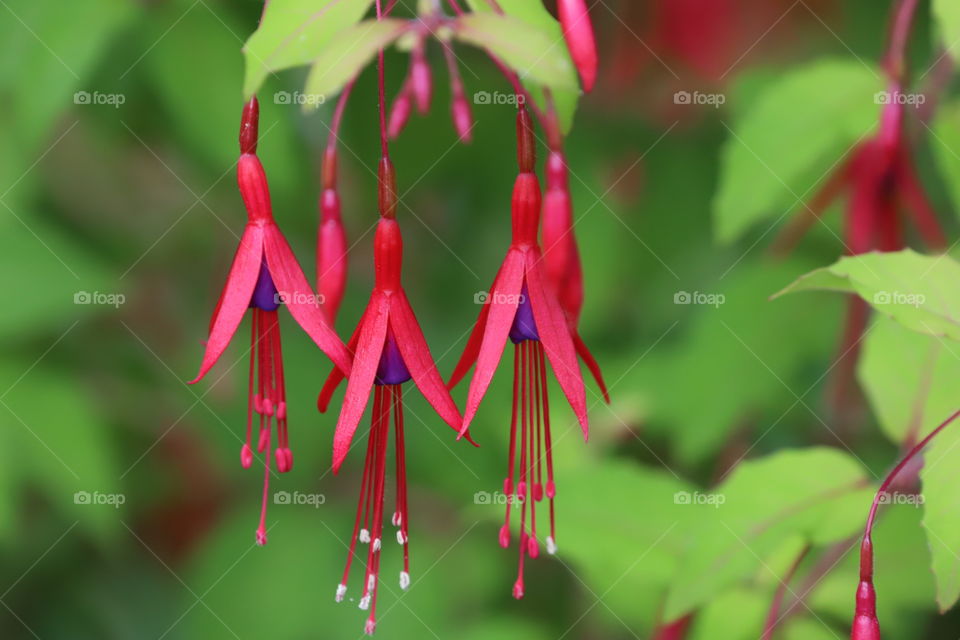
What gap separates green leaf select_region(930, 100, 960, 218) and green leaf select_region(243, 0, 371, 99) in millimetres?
534

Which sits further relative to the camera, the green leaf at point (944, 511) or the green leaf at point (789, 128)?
the green leaf at point (789, 128)

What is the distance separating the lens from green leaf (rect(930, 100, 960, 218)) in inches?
34.4

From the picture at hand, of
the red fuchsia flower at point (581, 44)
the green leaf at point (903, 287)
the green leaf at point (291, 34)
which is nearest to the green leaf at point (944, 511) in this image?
the green leaf at point (903, 287)

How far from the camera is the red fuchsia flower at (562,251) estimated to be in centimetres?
64

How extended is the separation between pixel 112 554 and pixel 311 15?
37.5 inches

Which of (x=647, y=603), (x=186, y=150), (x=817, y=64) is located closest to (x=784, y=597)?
(x=647, y=603)

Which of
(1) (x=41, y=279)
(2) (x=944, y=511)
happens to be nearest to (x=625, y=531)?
(2) (x=944, y=511)

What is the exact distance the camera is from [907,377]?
33.5 inches

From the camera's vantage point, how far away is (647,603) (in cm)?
102

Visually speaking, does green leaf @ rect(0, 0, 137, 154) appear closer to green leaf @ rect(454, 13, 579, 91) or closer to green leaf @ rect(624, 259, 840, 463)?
green leaf @ rect(454, 13, 579, 91)

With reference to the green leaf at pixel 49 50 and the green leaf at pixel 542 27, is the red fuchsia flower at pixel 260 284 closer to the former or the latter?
the green leaf at pixel 542 27

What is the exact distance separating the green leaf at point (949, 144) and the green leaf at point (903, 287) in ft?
0.80

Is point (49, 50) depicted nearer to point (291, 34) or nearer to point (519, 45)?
point (291, 34)

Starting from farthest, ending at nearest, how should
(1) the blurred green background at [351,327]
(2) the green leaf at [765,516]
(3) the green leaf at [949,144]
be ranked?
(1) the blurred green background at [351,327] → (3) the green leaf at [949,144] → (2) the green leaf at [765,516]
